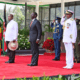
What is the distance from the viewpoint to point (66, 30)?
7.71 meters

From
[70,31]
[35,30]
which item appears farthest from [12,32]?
[70,31]

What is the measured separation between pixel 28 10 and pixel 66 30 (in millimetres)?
15216

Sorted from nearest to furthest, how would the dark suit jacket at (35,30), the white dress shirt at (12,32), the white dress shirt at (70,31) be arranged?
the white dress shirt at (70,31), the dark suit jacket at (35,30), the white dress shirt at (12,32)

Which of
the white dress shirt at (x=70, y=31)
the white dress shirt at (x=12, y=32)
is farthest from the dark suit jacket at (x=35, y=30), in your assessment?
the white dress shirt at (x=70, y=31)

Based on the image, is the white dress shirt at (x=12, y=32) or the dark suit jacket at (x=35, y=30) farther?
the white dress shirt at (x=12, y=32)

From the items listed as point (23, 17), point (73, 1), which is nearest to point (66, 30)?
point (73, 1)

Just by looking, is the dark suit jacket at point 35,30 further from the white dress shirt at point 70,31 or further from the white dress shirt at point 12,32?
the white dress shirt at point 70,31

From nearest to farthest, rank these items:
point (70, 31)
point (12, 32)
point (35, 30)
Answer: point (70, 31) < point (35, 30) < point (12, 32)

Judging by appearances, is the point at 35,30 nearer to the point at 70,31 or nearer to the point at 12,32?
the point at 12,32

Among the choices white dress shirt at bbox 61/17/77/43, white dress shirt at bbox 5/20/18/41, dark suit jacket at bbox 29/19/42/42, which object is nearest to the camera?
white dress shirt at bbox 61/17/77/43

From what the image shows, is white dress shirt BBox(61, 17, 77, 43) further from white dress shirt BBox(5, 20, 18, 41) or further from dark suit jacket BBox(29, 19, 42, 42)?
white dress shirt BBox(5, 20, 18, 41)

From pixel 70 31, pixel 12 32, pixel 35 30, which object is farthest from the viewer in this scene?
pixel 12 32

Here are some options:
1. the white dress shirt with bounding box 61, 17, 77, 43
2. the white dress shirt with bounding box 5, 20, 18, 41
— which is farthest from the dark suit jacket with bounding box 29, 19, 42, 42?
the white dress shirt with bounding box 61, 17, 77, 43

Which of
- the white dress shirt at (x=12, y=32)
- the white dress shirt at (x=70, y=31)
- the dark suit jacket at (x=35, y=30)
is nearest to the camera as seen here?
the white dress shirt at (x=70, y=31)
